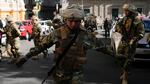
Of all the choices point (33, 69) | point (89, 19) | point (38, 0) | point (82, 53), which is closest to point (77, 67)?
point (82, 53)

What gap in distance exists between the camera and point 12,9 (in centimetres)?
4662

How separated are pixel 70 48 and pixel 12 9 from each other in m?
41.5

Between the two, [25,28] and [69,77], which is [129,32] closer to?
[69,77]

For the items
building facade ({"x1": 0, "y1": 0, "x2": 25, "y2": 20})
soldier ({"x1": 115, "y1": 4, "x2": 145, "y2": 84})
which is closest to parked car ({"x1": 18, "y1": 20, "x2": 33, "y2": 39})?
building facade ({"x1": 0, "y1": 0, "x2": 25, "y2": 20})

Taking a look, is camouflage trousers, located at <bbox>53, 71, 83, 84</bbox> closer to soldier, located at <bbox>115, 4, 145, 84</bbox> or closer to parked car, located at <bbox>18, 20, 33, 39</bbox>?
soldier, located at <bbox>115, 4, 145, 84</bbox>

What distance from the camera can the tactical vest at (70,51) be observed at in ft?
18.9

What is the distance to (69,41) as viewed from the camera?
5.76 m

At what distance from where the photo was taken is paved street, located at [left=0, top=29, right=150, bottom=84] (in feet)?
38.1

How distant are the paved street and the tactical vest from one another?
5.04 metres

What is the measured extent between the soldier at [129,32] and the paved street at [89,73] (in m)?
1.31

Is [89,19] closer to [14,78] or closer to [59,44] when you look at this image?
[14,78]

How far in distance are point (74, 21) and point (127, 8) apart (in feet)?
15.5

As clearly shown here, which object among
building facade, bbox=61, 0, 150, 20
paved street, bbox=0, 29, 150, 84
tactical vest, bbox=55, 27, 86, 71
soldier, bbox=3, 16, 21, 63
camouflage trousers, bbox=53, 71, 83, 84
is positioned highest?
tactical vest, bbox=55, 27, 86, 71

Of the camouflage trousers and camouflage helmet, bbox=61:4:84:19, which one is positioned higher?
camouflage helmet, bbox=61:4:84:19
